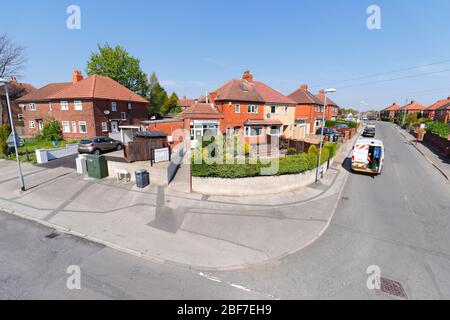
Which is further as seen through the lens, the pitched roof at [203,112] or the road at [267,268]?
the pitched roof at [203,112]

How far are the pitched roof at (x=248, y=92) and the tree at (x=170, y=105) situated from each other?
26884mm

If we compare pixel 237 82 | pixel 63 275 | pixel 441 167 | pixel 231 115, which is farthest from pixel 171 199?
pixel 441 167

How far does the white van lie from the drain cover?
459 inches

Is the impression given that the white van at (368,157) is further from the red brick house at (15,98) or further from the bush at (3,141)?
the red brick house at (15,98)

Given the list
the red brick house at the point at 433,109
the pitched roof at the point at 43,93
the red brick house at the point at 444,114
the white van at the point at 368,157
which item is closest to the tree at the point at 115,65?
the pitched roof at the point at 43,93

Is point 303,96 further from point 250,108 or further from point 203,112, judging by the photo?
point 203,112

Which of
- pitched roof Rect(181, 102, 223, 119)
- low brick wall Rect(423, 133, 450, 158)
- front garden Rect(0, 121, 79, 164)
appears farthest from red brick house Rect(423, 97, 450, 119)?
front garden Rect(0, 121, 79, 164)

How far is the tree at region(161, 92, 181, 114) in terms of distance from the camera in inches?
1955

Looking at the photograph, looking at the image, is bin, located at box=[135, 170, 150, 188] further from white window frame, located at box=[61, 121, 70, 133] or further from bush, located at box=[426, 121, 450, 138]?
bush, located at box=[426, 121, 450, 138]

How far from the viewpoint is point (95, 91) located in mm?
26578

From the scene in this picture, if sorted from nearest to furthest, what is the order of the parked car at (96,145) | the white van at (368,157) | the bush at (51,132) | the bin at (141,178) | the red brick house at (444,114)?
the bin at (141,178) < the white van at (368,157) < the parked car at (96,145) < the bush at (51,132) < the red brick house at (444,114)

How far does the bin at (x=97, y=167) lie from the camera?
13.6 metres

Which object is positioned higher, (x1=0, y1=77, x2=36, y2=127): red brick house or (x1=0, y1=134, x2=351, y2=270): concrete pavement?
(x1=0, y1=77, x2=36, y2=127): red brick house
